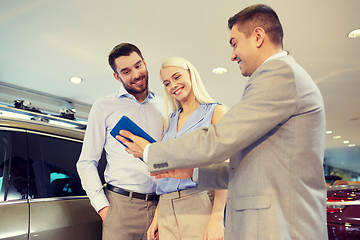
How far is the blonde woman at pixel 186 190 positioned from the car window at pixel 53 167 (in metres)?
0.72

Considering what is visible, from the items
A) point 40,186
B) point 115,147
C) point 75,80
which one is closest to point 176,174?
point 115,147

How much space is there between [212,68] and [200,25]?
154 cm

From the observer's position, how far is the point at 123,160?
2.01 m

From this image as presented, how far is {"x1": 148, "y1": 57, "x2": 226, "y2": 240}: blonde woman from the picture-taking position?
153 centimetres

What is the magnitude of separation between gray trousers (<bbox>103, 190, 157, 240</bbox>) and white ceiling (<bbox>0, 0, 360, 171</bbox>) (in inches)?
99.9

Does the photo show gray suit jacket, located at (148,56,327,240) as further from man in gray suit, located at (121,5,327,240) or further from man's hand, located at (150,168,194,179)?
man's hand, located at (150,168,194,179)

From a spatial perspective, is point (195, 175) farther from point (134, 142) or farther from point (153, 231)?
point (153, 231)

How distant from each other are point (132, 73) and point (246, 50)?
1018mm

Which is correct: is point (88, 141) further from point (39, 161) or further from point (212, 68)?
point (212, 68)

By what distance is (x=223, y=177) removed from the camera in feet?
4.45

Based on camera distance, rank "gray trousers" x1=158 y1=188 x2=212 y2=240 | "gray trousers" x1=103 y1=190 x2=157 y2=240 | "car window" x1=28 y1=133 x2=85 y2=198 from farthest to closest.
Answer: "car window" x1=28 y1=133 x2=85 y2=198, "gray trousers" x1=103 y1=190 x2=157 y2=240, "gray trousers" x1=158 y1=188 x2=212 y2=240

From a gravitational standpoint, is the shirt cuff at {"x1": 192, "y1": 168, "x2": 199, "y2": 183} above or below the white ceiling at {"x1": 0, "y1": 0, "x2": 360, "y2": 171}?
below

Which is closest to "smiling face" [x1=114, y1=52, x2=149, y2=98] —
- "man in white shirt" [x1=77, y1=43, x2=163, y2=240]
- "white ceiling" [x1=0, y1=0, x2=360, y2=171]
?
"man in white shirt" [x1=77, y1=43, x2=163, y2=240]

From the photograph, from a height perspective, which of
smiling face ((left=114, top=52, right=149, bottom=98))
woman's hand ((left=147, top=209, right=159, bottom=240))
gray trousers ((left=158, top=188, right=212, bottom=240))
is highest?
smiling face ((left=114, top=52, right=149, bottom=98))
